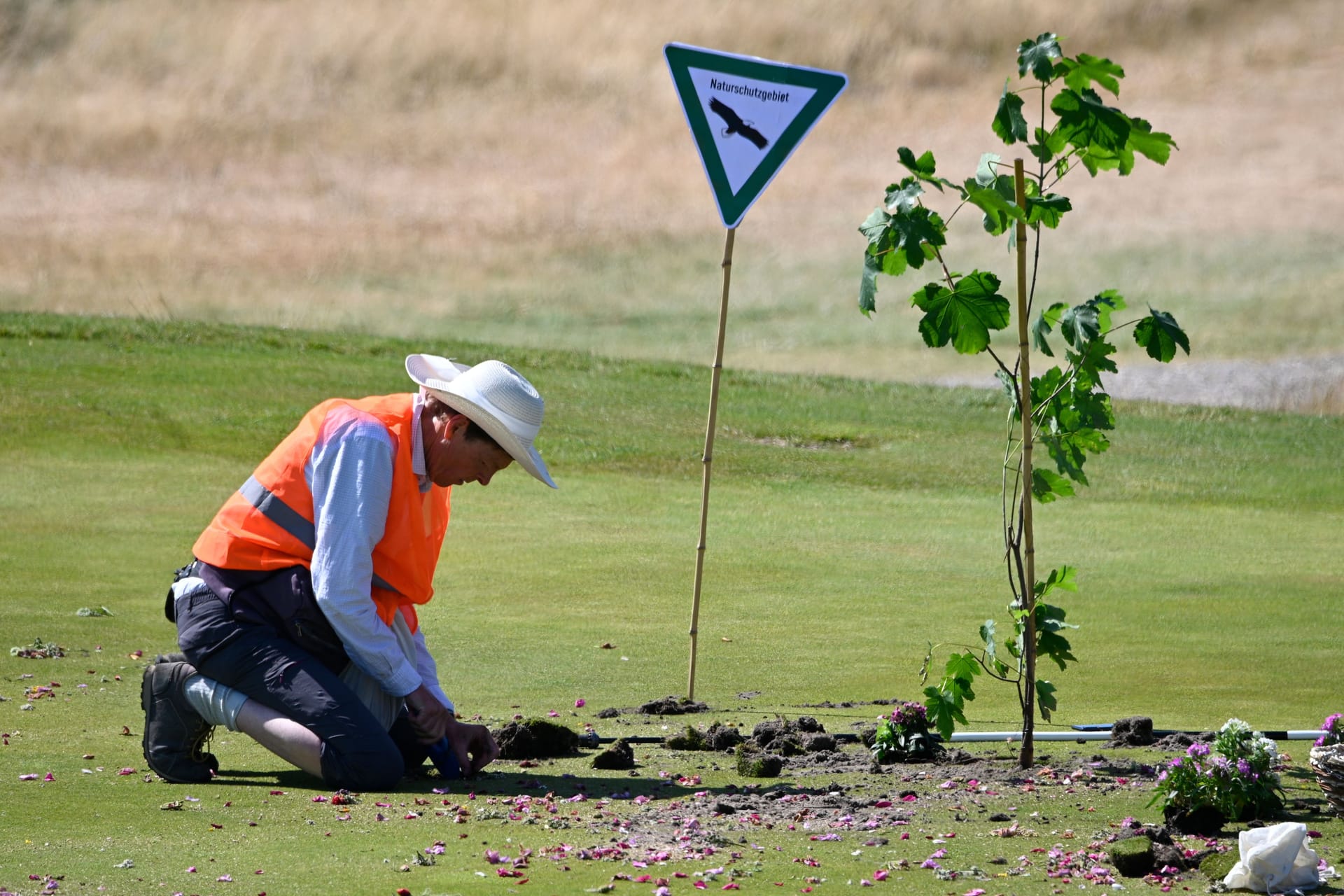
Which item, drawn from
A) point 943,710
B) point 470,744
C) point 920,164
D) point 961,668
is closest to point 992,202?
point 920,164

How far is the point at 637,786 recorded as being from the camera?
523 cm

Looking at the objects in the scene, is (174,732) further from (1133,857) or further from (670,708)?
(1133,857)

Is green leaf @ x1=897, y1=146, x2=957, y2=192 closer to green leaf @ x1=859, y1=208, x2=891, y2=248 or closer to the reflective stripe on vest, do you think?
green leaf @ x1=859, y1=208, x2=891, y2=248

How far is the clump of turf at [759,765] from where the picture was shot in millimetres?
5395

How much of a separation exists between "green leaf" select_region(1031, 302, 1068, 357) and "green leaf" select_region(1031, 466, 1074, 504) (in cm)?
42

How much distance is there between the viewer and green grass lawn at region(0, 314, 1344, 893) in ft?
15.2

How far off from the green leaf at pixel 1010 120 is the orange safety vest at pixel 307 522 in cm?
201

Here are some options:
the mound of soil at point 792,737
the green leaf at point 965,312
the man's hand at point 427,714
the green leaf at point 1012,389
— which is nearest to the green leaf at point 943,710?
the mound of soil at point 792,737

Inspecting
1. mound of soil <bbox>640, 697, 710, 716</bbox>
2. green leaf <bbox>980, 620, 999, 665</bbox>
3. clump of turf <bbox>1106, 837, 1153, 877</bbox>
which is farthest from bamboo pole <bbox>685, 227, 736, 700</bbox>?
clump of turf <bbox>1106, 837, 1153, 877</bbox>

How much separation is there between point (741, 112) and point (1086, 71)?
2121mm

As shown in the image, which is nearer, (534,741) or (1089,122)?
(1089,122)

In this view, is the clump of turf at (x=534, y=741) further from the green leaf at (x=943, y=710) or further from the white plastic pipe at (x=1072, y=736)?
the white plastic pipe at (x=1072, y=736)

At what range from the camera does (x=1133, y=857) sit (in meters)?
4.17

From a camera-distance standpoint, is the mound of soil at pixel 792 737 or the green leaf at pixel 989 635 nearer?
the green leaf at pixel 989 635
